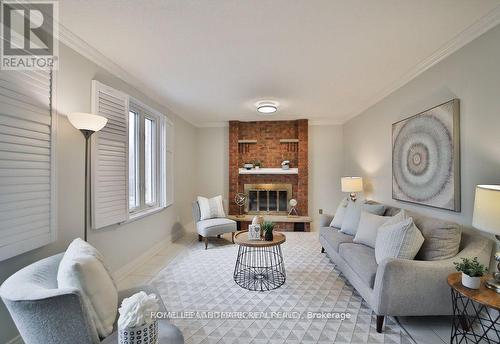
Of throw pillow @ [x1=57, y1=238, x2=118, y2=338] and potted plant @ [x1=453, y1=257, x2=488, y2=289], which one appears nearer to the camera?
throw pillow @ [x1=57, y1=238, x2=118, y2=338]

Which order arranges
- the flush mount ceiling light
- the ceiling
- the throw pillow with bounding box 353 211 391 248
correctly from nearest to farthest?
the ceiling → the throw pillow with bounding box 353 211 391 248 → the flush mount ceiling light

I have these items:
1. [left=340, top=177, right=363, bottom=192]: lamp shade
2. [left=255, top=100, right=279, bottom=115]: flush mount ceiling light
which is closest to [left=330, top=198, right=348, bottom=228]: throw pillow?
[left=340, top=177, right=363, bottom=192]: lamp shade

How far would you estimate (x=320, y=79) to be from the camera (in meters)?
3.05

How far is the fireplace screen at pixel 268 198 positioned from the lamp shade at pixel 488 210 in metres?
4.00

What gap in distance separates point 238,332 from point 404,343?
50.4 inches

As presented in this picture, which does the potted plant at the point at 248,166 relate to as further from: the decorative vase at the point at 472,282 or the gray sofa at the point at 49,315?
the gray sofa at the point at 49,315

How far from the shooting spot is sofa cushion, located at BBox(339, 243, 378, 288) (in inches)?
81.3

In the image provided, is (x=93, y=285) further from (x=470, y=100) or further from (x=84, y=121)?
(x=470, y=100)

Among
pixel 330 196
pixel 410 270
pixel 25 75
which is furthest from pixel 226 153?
pixel 410 270

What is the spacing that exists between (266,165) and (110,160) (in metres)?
3.57

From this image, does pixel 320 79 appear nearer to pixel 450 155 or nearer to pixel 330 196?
pixel 450 155

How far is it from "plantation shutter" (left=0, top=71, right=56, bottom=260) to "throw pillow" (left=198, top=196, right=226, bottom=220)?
8.42ft

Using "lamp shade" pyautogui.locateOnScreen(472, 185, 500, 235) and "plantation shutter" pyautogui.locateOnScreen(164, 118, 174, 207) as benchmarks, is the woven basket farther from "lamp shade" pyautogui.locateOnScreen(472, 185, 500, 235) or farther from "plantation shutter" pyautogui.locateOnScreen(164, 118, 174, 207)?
"plantation shutter" pyautogui.locateOnScreen(164, 118, 174, 207)

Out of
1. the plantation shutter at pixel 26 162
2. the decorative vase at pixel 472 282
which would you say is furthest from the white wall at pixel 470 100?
the plantation shutter at pixel 26 162
